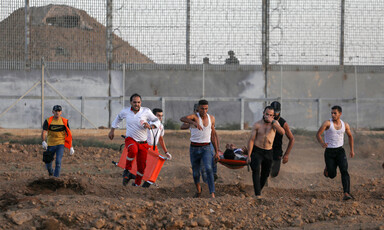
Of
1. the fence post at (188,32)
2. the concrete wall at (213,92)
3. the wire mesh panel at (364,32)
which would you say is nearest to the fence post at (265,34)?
the concrete wall at (213,92)

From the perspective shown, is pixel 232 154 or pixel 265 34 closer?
pixel 232 154

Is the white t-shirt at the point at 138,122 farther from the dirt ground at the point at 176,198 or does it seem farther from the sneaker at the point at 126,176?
the dirt ground at the point at 176,198

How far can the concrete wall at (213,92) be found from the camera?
2062 centimetres

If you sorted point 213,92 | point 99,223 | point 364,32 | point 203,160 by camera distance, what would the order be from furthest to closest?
1. point 364,32
2. point 213,92
3. point 203,160
4. point 99,223

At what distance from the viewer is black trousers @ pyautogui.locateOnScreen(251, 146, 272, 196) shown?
935 centimetres

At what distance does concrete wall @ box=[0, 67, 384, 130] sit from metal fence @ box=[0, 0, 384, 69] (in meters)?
0.46

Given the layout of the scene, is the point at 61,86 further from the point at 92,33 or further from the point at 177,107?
the point at 177,107

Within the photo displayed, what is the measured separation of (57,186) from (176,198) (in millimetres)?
2266

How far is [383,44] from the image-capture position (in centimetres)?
2172

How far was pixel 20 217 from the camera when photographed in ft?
23.7

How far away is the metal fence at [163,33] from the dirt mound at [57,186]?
36.2ft

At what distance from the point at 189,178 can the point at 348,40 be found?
1103 cm

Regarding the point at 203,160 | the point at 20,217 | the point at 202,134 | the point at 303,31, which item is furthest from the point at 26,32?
the point at 20,217

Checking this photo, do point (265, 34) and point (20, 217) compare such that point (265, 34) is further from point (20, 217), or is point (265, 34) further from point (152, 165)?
point (20, 217)
